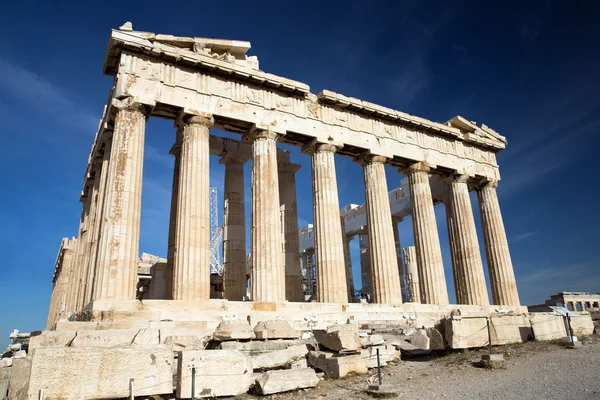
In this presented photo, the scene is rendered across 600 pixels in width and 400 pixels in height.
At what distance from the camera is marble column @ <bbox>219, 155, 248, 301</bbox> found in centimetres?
1991

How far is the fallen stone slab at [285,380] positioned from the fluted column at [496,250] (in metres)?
18.2

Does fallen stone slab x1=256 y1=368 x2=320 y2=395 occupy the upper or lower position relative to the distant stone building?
lower

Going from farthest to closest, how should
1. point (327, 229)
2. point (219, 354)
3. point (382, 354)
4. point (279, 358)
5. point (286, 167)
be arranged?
point (286, 167), point (327, 229), point (382, 354), point (279, 358), point (219, 354)

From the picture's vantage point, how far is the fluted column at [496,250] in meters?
24.0

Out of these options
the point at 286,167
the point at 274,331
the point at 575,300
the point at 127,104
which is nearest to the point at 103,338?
the point at 274,331

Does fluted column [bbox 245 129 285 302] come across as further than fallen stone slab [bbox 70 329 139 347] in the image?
Yes

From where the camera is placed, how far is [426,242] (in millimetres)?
21828

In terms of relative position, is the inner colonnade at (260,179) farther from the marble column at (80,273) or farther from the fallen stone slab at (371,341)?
the fallen stone slab at (371,341)

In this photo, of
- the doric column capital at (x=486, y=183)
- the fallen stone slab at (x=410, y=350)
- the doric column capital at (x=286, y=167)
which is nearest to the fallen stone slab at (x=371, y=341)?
the fallen stone slab at (x=410, y=350)

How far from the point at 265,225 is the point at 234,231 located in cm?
376

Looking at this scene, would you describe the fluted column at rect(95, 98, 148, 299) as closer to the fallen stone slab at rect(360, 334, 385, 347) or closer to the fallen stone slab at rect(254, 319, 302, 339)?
the fallen stone slab at rect(254, 319, 302, 339)

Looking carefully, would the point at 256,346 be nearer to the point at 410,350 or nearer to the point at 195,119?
the point at 410,350

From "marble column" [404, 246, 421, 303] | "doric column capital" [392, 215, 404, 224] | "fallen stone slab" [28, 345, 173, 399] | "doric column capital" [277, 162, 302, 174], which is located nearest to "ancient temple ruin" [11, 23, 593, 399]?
"fallen stone slab" [28, 345, 173, 399]

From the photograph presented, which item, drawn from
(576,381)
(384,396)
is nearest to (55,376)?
(384,396)
